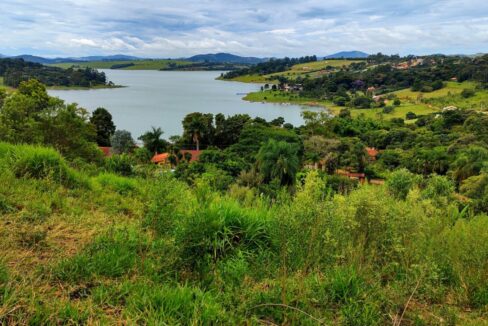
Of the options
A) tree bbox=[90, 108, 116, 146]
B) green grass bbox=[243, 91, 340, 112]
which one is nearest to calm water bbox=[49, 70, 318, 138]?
green grass bbox=[243, 91, 340, 112]

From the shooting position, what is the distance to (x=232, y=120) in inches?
1656

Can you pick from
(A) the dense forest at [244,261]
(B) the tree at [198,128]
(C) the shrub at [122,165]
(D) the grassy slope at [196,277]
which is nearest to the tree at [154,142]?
(B) the tree at [198,128]

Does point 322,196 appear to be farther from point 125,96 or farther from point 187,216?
point 125,96

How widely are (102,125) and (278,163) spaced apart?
21.9m

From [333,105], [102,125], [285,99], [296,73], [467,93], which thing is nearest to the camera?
[102,125]

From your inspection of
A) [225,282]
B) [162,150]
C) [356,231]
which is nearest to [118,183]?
[225,282]

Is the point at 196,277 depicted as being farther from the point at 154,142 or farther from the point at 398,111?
the point at 398,111

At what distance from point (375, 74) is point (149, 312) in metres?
116

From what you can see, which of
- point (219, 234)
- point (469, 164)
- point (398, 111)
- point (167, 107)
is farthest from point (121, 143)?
point (398, 111)

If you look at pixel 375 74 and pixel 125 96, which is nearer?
pixel 125 96

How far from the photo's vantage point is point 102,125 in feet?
126

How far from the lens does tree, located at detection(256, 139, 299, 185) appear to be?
23906 millimetres

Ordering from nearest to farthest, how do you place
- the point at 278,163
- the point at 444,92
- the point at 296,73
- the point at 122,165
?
the point at 122,165, the point at 278,163, the point at 444,92, the point at 296,73

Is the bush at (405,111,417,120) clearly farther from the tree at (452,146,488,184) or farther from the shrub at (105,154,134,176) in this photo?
the shrub at (105,154,134,176)
